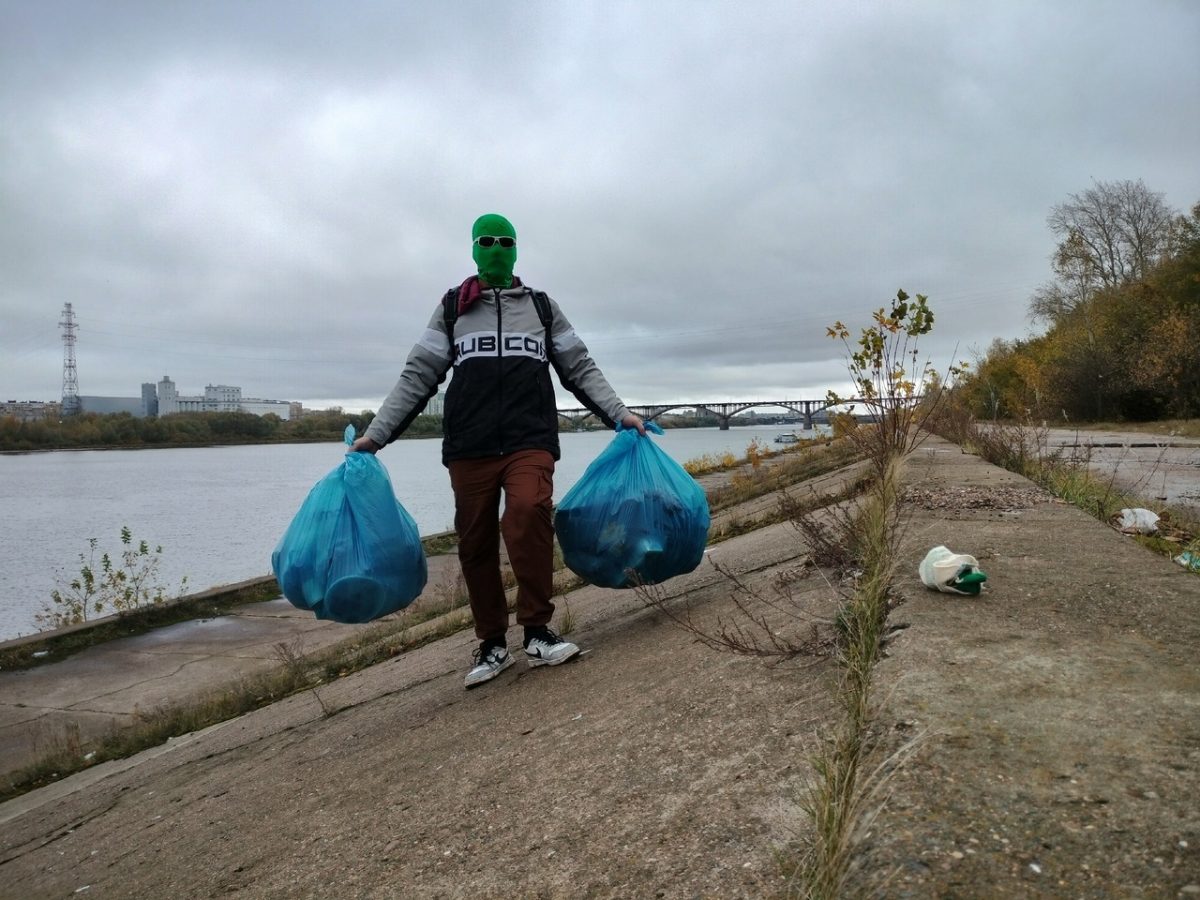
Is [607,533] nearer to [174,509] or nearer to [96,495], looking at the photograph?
[174,509]

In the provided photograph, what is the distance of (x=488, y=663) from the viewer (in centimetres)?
326

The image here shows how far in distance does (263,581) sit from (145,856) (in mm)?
7300

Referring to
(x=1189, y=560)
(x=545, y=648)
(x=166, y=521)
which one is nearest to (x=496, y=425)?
(x=545, y=648)

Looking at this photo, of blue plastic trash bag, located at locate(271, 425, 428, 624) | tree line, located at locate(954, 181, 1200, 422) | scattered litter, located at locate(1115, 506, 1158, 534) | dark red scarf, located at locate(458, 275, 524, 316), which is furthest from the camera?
tree line, located at locate(954, 181, 1200, 422)

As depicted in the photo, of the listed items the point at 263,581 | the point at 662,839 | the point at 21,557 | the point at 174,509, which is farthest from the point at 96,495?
the point at 662,839

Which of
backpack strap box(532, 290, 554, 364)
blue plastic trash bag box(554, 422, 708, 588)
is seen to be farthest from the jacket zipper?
blue plastic trash bag box(554, 422, 708, 588)

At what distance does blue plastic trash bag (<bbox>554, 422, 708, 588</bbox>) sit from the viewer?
336cm

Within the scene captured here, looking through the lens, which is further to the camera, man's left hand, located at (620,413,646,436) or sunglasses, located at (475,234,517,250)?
man's left hand, located at (620,413,646,436)

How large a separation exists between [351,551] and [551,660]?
869mm

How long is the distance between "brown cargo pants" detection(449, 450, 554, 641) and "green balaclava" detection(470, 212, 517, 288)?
75 cm

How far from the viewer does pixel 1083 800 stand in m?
1.21

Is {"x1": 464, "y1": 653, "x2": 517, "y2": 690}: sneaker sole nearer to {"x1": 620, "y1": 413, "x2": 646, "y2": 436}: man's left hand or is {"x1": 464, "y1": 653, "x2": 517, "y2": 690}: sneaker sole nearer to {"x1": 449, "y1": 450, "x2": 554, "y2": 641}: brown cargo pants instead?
{"x1": 449, "y1": 450, "x2": 554, "y2": 641}: brown cargo pants

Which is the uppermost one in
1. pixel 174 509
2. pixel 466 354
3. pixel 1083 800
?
pixel 466 354

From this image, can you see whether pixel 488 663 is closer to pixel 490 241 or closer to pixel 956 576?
pixel 490 241
